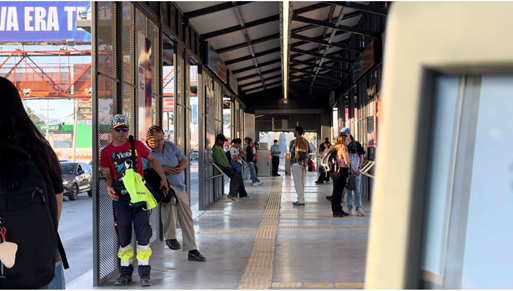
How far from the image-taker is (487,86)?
3.12 feet

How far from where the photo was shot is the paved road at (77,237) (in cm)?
782

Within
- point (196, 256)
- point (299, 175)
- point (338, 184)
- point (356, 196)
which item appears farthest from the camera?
point (299, 175)

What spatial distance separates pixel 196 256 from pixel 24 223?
190 inches

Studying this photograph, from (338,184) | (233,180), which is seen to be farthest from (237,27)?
(233,180)

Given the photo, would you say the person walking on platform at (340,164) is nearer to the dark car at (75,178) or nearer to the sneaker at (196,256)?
the sneaker at (196,256)

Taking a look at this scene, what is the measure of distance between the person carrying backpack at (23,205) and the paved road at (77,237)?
4.40 metres

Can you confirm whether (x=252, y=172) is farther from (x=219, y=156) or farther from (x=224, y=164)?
(x=219, y=156)

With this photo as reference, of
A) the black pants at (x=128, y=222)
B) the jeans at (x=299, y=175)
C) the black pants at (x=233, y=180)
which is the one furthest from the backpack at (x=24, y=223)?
the black pants at (x=233, y=180)

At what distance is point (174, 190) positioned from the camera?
23.6 ft

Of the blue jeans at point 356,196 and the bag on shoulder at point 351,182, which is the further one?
the blue jeans at point 356,196

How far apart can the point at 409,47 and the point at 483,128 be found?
23 centimetres

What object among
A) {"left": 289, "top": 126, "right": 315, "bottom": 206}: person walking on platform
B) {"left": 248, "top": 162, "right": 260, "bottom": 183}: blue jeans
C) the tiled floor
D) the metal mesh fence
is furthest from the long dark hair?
{"left": 248, "top": 162, "right": 260, "bottom": 183}: blue jeans

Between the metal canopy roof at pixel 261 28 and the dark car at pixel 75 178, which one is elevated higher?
the metal canopy roof at pixel 261 28

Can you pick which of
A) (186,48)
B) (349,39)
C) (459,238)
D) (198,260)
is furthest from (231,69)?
(459,238)
